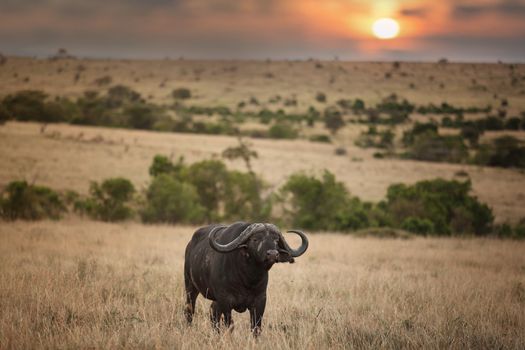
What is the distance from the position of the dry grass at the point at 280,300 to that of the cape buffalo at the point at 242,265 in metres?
0.36

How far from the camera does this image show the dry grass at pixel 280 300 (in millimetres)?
6051

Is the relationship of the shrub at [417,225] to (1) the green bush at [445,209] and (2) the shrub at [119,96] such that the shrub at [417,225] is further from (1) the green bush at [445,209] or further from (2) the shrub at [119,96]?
(2) the shrub at [119,96]

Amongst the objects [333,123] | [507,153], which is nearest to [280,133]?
[333,123]

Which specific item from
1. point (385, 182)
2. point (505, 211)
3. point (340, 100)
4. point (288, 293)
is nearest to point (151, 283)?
point (288, 293)

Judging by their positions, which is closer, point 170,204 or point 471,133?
point 170,204

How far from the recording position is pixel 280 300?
8.89 metres

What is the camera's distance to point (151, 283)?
32.6 ft

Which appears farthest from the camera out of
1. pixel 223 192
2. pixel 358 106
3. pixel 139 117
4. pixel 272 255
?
pixel 358 106

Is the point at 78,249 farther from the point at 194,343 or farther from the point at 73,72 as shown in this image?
the point at 73,72

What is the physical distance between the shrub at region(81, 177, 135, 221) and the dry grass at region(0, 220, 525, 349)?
854 cm

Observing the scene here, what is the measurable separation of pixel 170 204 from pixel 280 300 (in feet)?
57.5

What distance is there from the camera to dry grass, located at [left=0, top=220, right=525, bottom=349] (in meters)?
6.05

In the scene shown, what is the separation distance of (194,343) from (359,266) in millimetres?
9118

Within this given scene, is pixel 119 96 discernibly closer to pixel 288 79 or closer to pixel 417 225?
Answer: pixel 288 79
